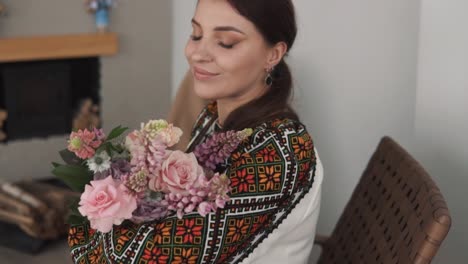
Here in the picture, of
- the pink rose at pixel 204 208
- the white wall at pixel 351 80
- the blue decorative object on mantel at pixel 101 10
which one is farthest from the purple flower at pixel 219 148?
the blue decorative object on mantel at pixel 101 10

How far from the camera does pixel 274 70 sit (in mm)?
1544

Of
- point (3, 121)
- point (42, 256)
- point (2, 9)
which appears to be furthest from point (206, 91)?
point (3, 121)

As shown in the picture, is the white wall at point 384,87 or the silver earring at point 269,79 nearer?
the silver earring at point 269,79

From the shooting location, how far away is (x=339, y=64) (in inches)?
84.4

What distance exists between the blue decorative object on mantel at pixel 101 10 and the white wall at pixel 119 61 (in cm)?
5

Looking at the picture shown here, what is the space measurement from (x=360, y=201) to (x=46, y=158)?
7.07 feet

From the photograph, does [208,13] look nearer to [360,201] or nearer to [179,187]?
[179,187]

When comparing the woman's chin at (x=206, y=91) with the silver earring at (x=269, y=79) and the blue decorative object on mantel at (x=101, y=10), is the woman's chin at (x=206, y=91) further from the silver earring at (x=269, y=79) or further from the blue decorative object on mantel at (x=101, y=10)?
the blue decorative object on mantel at (x=101, y=10)

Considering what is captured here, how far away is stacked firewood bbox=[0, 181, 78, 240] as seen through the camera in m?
3.09

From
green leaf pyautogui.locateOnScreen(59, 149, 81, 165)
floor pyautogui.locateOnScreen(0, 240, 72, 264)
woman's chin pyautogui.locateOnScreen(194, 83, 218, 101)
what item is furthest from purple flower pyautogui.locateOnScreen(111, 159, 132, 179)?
floor pyautogui.locateOnScreen(0, 240, 72, 264)

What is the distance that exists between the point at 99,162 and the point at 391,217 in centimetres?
63

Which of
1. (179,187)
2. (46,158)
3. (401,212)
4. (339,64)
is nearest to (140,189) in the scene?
(179,187)

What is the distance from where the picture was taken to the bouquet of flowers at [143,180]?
1229 millimetres

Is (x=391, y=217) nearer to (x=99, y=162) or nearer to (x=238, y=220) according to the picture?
(x=238, y=220)
